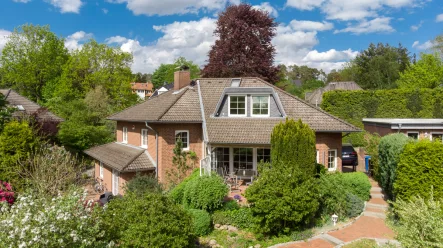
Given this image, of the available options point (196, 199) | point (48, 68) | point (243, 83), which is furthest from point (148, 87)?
point (196, 199)

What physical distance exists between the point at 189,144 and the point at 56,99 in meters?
25.6

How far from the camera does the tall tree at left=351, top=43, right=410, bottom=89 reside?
53188mm

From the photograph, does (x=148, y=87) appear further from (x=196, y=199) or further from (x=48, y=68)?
(x=196, y=199)

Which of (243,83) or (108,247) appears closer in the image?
(108,247)

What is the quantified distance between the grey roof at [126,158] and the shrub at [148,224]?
8.93 m

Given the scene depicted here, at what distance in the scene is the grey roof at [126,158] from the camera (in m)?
17.9

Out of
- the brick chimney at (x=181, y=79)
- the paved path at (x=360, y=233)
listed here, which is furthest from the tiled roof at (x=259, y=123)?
the paved path at (x=360, y=233)

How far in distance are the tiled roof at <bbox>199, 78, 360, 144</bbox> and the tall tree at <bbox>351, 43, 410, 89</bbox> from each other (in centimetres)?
3877

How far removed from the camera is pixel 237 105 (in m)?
18.9

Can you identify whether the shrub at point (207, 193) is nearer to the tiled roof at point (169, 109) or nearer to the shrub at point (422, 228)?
the tiled roof at point (169, 109)

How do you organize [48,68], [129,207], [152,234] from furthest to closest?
[48,68]
[129,207]
[152,234]

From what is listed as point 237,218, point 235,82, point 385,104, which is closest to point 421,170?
point 237,218

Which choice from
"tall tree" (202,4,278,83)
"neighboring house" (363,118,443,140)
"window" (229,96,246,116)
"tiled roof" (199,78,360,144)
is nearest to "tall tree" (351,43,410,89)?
"tall tree" (202,4,278,83)

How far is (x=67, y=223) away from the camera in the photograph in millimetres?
6656
